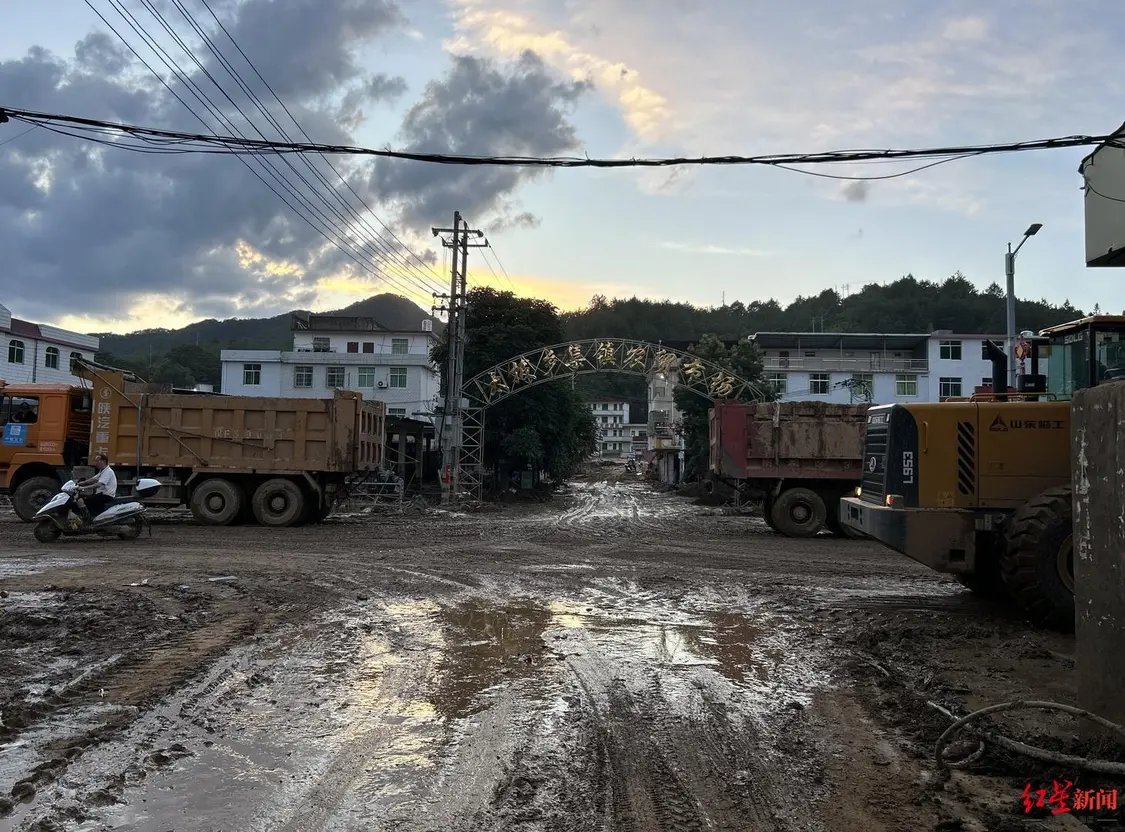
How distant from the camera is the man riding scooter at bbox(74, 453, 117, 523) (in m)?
14.2

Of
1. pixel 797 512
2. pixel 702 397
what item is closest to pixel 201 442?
pixel 797 512

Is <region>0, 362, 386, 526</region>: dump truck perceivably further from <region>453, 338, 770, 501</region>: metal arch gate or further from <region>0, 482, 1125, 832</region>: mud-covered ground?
<region>453, 338, 770, 501</region>: metal arch gate

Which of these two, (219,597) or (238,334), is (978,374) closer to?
(219,597)

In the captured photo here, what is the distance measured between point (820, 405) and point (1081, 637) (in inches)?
566

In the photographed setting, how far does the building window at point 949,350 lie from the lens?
5494 centimetres

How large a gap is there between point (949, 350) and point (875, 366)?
4.75 meters

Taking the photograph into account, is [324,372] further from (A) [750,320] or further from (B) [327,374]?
(A) [750,320]

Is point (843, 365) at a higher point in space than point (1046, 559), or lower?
higher

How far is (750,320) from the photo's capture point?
10088 cm

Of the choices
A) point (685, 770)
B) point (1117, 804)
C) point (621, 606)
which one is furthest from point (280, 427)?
point (1117, 804)

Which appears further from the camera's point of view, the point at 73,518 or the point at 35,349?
the point at 35,349

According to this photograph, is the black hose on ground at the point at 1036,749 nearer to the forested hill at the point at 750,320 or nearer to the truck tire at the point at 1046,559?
the truck tire at the point at 1046,559

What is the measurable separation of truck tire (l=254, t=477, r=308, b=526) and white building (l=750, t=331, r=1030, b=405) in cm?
3985

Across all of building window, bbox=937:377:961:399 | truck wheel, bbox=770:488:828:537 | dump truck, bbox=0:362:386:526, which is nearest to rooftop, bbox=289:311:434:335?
building window, bbox=937:377:961:399
